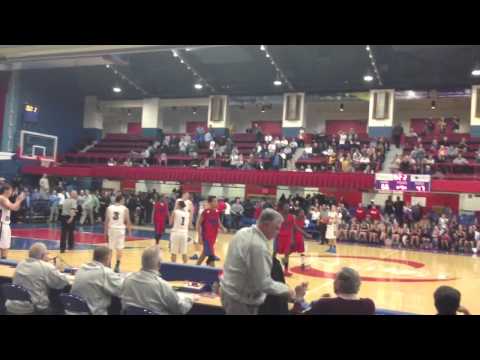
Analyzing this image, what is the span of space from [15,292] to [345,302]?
129 inches

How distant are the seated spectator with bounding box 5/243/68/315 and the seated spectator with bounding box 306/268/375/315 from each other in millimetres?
2901

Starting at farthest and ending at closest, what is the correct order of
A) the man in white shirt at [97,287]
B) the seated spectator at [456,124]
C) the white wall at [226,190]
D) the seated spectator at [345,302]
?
the seated spectator at [456,124] < the white wall at [226,190] < the man in white shirt at [97,287] < the seated spectator at [345,302]

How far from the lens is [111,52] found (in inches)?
290

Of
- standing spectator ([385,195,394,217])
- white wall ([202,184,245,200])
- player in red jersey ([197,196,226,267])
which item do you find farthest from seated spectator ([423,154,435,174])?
player in red jersey ([197,196,226,267])

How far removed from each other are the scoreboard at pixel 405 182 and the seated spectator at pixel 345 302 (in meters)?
17.3

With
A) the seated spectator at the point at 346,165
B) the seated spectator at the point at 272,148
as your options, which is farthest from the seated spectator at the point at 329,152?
the seated spectator at the point at 272,148

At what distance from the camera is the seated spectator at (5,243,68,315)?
499cm

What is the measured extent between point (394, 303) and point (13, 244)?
10.6 metres

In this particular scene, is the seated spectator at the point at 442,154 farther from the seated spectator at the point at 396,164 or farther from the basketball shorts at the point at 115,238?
the basketball shorts at the point at 115,238

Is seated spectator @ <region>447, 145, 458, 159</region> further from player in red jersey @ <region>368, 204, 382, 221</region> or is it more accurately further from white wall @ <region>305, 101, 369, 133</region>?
white wall @ <region>305, 101, 369, 133</region>

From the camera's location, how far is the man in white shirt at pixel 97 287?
480cm

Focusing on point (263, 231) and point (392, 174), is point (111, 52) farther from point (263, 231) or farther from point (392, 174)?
point (392, 174)
